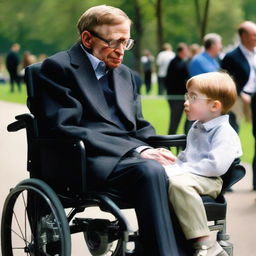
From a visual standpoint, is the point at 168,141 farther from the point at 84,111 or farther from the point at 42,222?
the point at 42,222

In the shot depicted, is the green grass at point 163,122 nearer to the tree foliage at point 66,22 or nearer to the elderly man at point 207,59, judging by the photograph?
the elderly man at point 207,59

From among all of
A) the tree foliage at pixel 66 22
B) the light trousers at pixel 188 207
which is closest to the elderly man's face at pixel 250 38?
the light trousers at pixel 188 207

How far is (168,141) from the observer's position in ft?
19.1

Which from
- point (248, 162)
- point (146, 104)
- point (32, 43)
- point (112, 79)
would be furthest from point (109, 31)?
point (32, 43)

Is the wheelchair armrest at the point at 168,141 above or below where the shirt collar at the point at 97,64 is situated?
below

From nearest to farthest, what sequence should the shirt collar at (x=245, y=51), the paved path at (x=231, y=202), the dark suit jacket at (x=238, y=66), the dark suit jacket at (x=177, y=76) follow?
the paved path at (x=231, y=202) → the dark suit jacket at (x=238, y=66) → the shirt collar at (x=245, y=51) → the dark suit jacket at (x=177, y=76)

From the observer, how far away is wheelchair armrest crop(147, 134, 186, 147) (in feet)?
19.0

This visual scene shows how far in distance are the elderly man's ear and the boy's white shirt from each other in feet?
2.50

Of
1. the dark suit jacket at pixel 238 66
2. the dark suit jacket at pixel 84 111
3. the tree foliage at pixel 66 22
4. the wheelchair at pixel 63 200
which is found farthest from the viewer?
the tree foliage at pixel 66 22

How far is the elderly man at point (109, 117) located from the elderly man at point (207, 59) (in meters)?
6.52

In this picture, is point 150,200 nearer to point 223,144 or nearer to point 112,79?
point 223,144

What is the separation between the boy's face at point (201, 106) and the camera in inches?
212

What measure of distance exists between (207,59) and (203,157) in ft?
23.9

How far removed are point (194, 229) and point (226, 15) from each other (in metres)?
71.1
